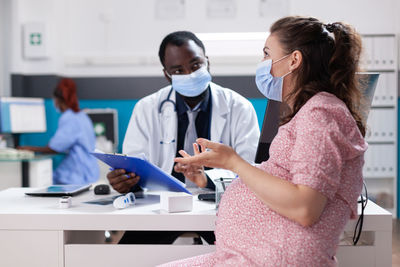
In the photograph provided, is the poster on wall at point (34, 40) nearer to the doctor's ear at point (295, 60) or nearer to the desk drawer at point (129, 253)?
the desk drawer at point (129, 253)

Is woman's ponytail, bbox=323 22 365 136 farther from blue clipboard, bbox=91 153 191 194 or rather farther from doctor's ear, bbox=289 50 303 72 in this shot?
blue clipboard, bbox=91 153 191 194

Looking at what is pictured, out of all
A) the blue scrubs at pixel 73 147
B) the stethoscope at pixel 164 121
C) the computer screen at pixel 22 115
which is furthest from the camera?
the computer screen at pixel 22 115

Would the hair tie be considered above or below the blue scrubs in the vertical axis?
above

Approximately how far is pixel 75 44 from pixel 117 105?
2.95 ft

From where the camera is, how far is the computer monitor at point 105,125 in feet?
Answer: 16.6

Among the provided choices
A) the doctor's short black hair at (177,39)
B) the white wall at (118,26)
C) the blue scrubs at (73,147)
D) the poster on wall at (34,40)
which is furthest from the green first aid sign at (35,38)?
the doctor's short black hair at (177,39)

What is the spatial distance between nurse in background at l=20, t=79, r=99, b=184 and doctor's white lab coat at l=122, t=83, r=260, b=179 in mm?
2158

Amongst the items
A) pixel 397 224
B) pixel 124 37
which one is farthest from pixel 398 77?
pixel 124 37

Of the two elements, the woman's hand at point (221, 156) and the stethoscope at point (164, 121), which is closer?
the woman's hand at point (221, 156)

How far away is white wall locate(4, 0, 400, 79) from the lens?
504 centimetres

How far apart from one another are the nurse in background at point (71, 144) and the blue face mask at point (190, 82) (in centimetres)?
230

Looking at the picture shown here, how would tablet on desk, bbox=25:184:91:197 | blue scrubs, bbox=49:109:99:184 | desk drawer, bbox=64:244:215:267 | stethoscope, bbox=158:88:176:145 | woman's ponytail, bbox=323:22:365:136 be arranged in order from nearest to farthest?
1. woman's ponytail, bbox=323:22:365:136
2. desk drawer, bbox=64:244:215:267
3. tablet on desk, bbox=25:184:91:197
4. stethoscope, bbox=158:88:176:145
5. blue scrubs, bbox=49:109:99:184

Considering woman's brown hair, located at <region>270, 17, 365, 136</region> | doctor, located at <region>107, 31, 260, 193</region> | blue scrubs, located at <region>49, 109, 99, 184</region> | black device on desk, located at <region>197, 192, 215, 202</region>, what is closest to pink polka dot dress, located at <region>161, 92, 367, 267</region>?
woman's brown hair, located at <region>270, 17, 365, 136</region>

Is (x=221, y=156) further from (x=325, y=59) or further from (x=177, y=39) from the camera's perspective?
(x=177, y=39)
